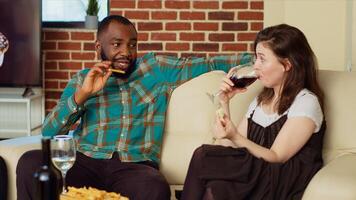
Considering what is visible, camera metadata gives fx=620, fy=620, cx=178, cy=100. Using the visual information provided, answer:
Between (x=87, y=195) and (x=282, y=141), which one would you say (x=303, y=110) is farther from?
(x=87, y=195)

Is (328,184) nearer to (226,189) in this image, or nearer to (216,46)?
(226,189)

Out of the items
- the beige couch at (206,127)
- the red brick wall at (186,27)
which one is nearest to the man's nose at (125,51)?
the beige couch at (206,127)

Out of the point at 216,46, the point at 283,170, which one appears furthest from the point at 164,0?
the point at 283,170

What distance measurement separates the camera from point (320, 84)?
8.38 feet

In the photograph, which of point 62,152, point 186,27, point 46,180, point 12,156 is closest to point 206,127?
point 12,156

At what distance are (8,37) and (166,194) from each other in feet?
7.93

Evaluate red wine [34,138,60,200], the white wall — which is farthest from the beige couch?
the white wall

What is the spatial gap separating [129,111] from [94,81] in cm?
21

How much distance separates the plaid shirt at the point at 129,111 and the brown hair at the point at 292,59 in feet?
1.41

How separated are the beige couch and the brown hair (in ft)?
0.47

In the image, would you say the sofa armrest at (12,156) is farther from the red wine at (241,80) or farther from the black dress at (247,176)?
the red wine at (241,80)

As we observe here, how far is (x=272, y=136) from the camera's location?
236cm

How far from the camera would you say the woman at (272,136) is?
7.09 feet

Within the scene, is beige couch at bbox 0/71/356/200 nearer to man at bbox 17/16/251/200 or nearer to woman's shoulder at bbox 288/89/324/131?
man at bbox 17/16/251/200
